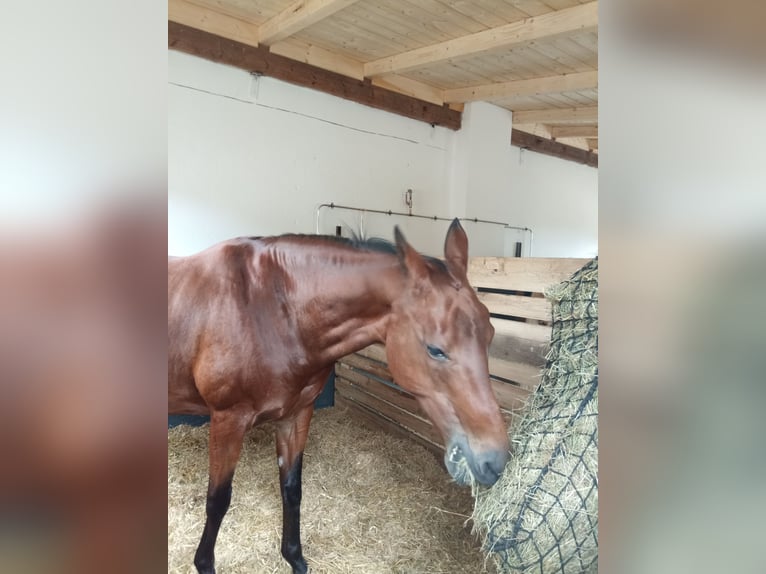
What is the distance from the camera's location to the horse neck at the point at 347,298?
99 cm

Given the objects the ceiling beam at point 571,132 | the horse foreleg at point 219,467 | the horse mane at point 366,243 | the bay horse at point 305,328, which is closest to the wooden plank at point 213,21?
the bay horse at point 305,328

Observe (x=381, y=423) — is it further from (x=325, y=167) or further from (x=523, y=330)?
(x=325, y=167)

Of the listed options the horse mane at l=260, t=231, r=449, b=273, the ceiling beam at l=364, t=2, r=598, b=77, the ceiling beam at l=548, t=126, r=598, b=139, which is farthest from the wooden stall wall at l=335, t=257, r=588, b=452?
the ceiling beam at l=548, t=126, r=598, b=139

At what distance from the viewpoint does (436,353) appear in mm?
912

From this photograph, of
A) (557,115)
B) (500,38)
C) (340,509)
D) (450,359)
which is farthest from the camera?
(557,115)

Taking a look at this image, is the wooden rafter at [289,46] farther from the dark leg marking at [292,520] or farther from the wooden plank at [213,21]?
the dark leg marking at [292,520]

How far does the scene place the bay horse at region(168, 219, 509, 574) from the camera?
0.91 m

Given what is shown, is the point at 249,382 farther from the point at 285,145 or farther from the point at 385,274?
the point at 285,145

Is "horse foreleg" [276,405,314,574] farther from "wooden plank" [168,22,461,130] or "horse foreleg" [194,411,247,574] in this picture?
"wooden plank" [168,22,461,130]

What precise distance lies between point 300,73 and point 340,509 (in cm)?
247

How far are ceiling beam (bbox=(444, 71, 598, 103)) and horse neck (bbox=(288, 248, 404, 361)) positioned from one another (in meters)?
2.52

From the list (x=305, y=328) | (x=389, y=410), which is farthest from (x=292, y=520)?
(x=389, y=410)

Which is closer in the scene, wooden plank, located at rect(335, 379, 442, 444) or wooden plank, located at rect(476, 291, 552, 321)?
wooden plank, located at rect(476, 291, 552, 321)
